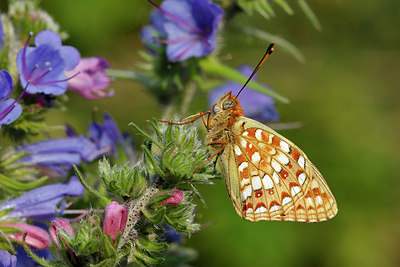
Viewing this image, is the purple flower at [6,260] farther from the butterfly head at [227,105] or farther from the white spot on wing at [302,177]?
the white spot on wing at [302,177]

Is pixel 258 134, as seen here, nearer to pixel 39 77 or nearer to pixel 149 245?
pixel 149 245

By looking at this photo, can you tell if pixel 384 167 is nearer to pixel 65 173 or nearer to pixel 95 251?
pixel 65 173

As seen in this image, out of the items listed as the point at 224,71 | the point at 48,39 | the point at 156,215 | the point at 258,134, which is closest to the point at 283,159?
Answer: the point at 258,134

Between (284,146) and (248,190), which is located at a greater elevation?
(284,146)

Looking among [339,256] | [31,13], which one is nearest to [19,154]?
[31,13]

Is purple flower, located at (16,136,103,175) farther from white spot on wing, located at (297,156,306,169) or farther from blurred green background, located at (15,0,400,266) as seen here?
blurred green background, located at (15,0,400,266)

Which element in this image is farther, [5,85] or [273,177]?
[273,177]
